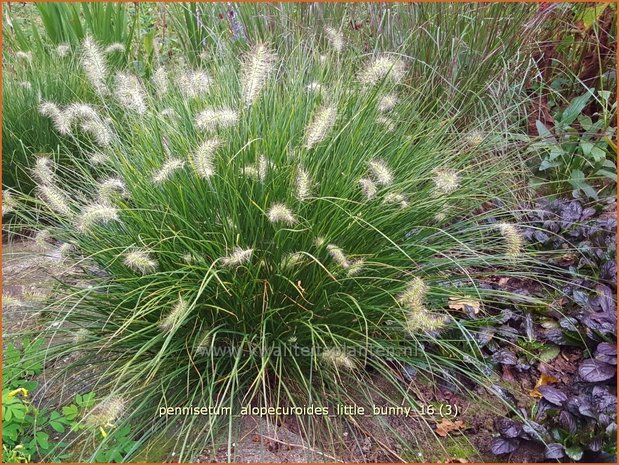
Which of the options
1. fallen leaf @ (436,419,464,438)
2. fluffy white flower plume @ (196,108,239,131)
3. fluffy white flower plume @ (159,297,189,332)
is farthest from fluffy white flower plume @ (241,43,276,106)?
fallen leaf @ (436,419,464,438)

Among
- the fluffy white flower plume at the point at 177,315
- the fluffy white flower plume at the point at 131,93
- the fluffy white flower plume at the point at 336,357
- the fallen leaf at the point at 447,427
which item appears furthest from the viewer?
the fluffy white flower plume at the point at 131,93

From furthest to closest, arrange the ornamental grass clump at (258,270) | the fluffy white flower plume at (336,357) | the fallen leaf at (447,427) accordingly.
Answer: the fallen leaf at (447,427) < the ornamental grass clump at (258,270) < the fluffy white flower plume at (336,357)

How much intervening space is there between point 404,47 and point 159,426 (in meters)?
2.64

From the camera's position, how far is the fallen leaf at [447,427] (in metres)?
2.19

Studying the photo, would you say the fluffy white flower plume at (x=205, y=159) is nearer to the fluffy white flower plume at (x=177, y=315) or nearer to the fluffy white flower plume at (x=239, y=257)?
the fluffy white flower plume at (x=239, y=257)

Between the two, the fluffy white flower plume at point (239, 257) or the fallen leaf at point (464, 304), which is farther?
the fallen leaf at point (464, 304)

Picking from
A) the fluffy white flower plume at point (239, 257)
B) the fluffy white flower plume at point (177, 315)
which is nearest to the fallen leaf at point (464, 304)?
the fluffy white flower plume at point (239, 257)

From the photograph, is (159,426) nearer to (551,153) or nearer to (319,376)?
(319,376)

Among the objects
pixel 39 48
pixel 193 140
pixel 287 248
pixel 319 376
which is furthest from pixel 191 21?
pixel 319 376

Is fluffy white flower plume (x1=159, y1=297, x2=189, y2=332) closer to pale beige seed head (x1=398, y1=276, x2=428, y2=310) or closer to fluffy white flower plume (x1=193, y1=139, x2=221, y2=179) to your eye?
fluffy white flower plume (x1=193, y1=139, x2=221, y2=179)

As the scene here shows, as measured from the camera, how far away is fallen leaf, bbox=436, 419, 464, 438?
2191 millimetres

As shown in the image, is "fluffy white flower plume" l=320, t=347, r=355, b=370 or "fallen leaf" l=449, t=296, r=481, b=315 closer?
"fluffy white flower plume" l=320, t=347, r=355, b=370

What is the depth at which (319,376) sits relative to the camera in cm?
220

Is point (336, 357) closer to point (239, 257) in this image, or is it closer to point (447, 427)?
point (239, 257)
